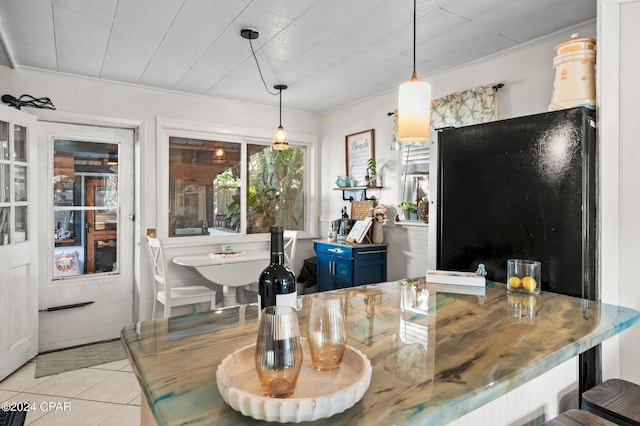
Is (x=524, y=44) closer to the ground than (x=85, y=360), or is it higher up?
higher up

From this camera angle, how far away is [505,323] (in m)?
1.15

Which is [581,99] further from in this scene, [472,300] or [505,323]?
[505,323]

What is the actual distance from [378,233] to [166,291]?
75.6 inches

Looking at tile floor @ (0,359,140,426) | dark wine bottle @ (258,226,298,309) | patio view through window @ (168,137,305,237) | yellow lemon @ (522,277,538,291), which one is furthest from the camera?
patio view through window @ (168,137,305,237)

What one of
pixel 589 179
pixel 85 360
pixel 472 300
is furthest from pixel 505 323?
pixel 85 360

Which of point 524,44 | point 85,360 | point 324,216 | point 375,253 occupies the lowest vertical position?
point 85,360

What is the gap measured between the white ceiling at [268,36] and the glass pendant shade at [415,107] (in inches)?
24.6

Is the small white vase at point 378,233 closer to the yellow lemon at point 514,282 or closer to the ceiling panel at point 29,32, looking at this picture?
the yellow lemon at point 514,282

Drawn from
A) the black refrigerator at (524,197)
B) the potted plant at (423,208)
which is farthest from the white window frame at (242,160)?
the black refrigerator at (524,197)

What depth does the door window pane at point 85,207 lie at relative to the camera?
346 centimetres

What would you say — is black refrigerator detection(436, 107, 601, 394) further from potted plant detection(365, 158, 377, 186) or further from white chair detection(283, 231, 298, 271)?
white chair detection(283, 231, 298, 271)

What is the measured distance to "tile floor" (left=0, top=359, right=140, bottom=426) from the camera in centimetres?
230

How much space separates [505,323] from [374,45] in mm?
2071

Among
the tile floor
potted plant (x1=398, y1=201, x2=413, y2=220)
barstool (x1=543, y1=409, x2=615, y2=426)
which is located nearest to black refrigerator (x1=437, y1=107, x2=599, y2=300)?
barstool (x1=543, y1=409, x2=615, y2=426)
